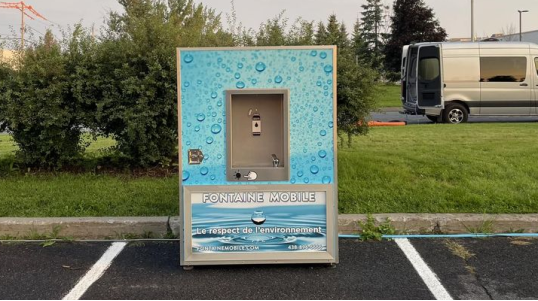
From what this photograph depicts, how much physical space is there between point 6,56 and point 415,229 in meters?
5.35

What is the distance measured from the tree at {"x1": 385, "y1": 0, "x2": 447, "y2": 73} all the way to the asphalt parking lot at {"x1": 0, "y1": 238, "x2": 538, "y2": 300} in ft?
126

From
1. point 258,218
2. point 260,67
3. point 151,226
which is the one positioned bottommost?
point 151,226

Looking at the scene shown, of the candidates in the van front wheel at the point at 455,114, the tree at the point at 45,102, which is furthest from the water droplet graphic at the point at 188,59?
the van front wheel at the point at 455,114

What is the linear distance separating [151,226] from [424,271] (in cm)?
246

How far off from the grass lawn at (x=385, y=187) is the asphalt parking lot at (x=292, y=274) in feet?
2.19

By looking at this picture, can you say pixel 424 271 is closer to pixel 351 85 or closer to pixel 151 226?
pixel 151 226

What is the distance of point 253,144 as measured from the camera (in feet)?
14.4

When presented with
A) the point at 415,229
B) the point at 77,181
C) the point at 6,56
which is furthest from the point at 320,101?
the point at 6,56

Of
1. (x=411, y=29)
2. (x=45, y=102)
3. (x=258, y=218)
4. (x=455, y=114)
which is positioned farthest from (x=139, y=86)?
(x=411, y=29)

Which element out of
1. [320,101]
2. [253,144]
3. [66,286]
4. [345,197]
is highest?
[320,101]

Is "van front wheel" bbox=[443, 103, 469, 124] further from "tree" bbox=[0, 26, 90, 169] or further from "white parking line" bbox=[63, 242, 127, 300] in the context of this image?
"white parking line" bbox=[63, 242, 127, 300]

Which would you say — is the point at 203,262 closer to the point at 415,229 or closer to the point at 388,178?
the point at 415,229

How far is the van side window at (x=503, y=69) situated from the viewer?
15.2m

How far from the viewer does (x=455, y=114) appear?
15430mm
